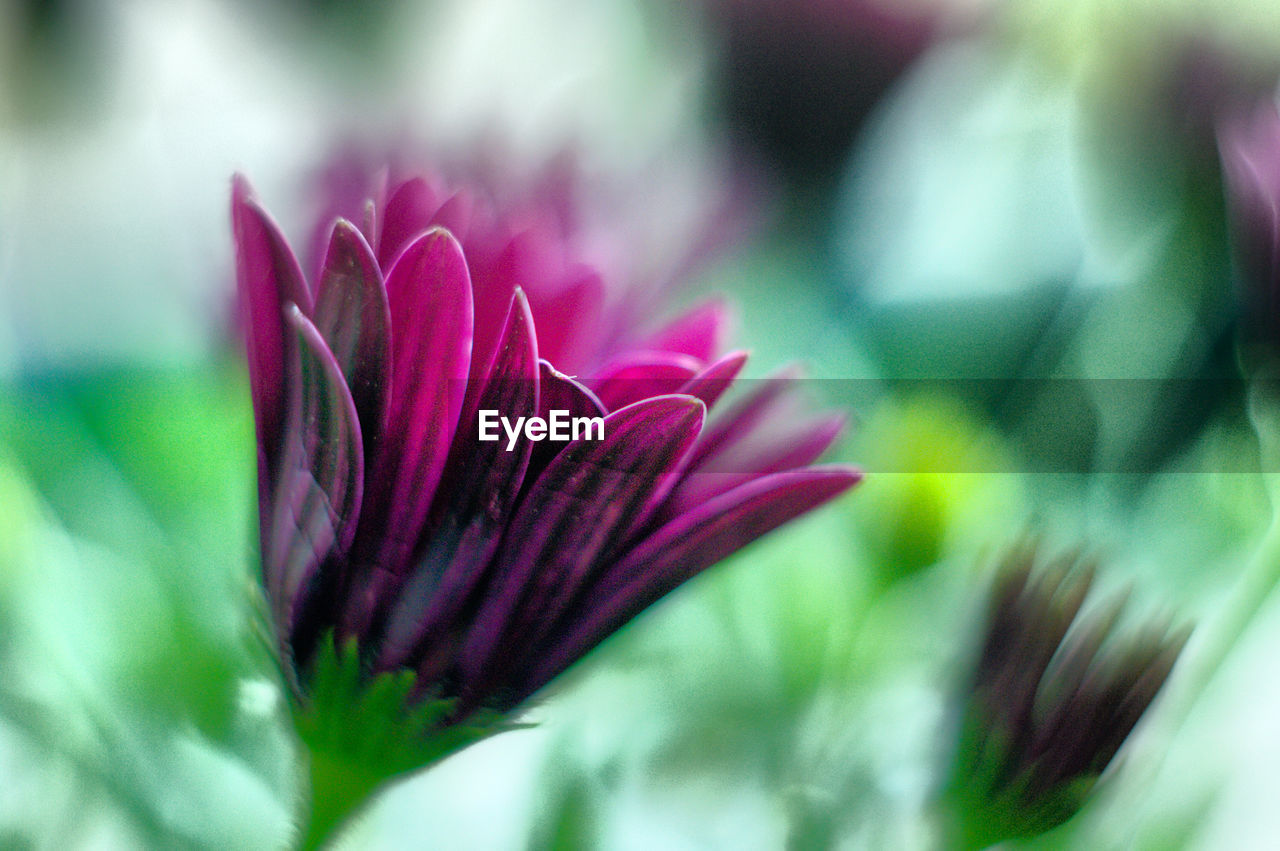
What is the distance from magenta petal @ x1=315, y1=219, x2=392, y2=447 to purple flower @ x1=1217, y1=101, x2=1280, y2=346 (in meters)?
0.23

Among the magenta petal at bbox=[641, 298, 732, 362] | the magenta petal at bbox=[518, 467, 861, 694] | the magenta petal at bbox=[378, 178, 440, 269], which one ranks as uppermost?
the magenta petal at bbox=[378, 178, 440, 269]

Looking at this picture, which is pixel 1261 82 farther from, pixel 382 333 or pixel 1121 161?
pixel 382 333

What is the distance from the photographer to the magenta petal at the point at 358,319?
0.18 m

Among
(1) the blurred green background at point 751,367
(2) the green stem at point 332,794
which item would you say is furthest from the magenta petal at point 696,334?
(2) the green stem at point 332,794

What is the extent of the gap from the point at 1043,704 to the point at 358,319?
179 mm

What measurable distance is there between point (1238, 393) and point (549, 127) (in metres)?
0.21

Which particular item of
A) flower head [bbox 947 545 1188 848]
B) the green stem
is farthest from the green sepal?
flower head [bbox 947 545 1188 848]

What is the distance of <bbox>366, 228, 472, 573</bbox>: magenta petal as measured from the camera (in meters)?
0.18

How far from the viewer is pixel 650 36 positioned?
0.26 meters

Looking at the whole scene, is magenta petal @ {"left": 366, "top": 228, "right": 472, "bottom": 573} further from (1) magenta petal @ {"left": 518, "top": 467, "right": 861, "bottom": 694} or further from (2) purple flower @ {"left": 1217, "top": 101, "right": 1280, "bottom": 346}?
(2) purple flower @ {"left": 1217, "top": 101, "right": 1280, "bottom": 346}

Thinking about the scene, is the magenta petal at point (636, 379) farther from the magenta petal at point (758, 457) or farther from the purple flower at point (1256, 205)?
the purple flower at point (1256, 205)

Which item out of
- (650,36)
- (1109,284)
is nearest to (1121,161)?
(1109,284)

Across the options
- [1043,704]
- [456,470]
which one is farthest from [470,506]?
[1043,704]

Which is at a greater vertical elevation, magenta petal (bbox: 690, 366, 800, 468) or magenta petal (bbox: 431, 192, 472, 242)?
magenta petal (bbox: 431, 192, 472, 242)
